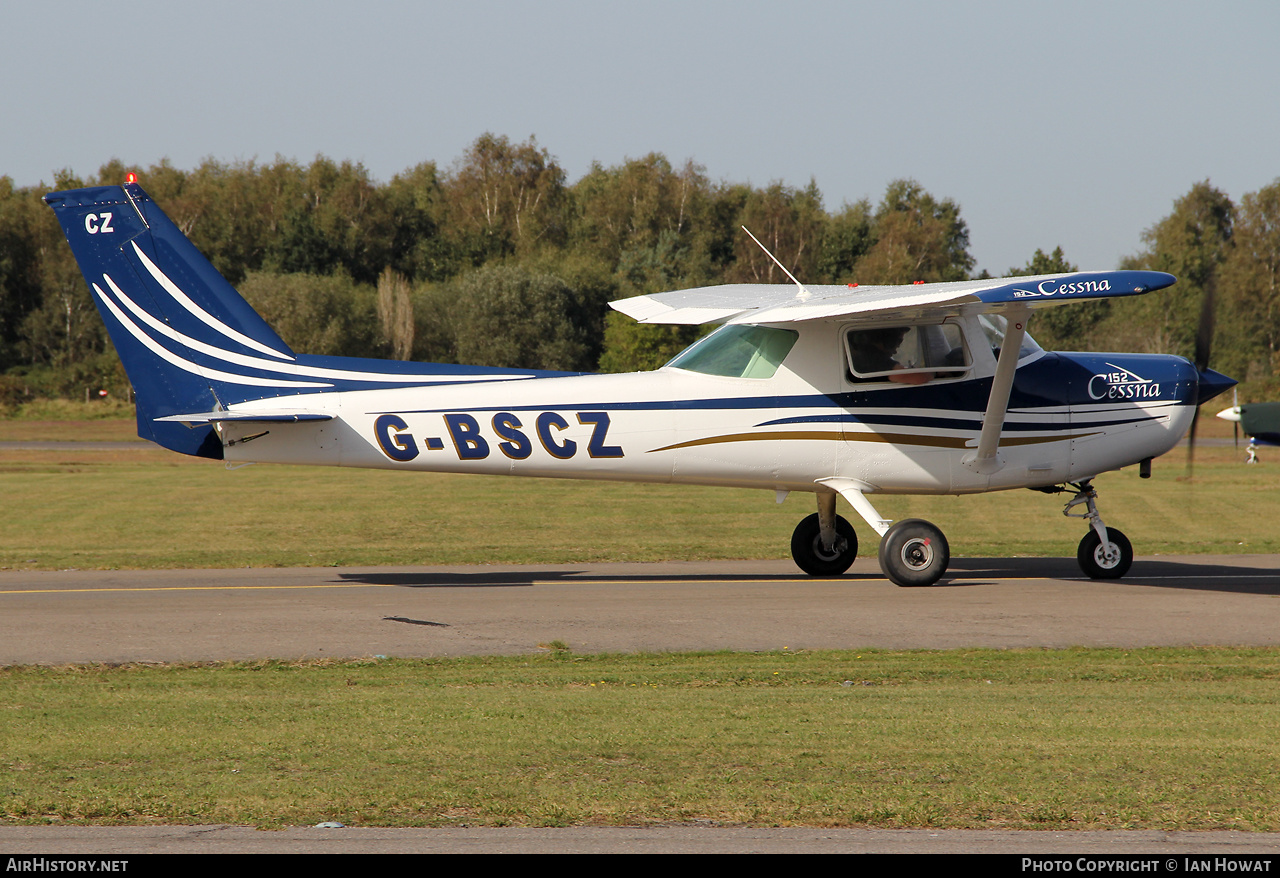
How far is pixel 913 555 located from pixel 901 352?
7.49 ft

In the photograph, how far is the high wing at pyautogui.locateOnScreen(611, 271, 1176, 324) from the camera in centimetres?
1113

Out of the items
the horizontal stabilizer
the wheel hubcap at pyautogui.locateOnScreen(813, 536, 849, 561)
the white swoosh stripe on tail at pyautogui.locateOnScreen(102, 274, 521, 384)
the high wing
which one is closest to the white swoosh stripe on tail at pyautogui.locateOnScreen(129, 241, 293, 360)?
the white swoosh stripe on tail at pyautogui.locateOnScreen(102, 274, 521, 384)

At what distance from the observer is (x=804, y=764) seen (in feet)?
20.0

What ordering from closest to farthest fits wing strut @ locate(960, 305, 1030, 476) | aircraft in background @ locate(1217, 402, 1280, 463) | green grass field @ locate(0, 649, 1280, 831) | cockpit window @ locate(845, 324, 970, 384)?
green grass field @ locate(0, 649, 1280, 831) → aircraft in background @ locate(1217, 402, 1280, 463) → wing strut @ locate(960, 305, 1030, 476) → cockpit window @ locate(845, 324, 970, 384)

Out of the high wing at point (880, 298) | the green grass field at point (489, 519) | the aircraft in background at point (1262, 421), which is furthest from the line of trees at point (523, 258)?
the aircraft in background at point (1262, 421)

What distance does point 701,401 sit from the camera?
43.8ft

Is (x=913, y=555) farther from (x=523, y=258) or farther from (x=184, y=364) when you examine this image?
(x=523, y=258)

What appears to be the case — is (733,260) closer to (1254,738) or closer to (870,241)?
(870,241)

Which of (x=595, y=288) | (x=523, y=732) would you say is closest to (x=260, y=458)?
(x=523, y=732)

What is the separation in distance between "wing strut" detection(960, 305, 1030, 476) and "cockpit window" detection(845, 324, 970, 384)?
63 centimetres

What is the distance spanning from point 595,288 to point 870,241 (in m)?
17.5

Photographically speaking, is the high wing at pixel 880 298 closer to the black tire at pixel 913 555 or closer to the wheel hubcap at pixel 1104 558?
the black tire at pixel 913 555

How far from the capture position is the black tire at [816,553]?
14.7 metres

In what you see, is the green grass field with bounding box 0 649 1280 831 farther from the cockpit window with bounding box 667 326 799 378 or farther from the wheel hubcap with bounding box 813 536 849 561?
the wheel hubcap with bounding box 813 536 849 561
